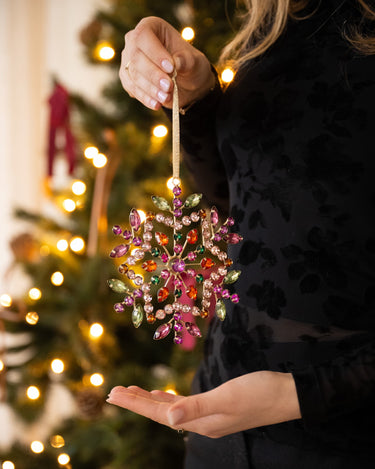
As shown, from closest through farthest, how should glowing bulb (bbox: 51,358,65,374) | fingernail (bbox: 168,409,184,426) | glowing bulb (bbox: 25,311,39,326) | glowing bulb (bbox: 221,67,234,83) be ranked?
fingernail (bbox: 168,409,184,426) → glowing bulb (bbox: 221,67,234,83) → glowing bulb (bbox: 25,311,39,326) → glowing bulb (bbox: 51,358,65,374)

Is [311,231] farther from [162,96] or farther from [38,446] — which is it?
[38,446]

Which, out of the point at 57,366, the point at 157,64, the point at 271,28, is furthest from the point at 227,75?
the point at 57,366

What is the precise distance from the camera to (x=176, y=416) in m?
0.36

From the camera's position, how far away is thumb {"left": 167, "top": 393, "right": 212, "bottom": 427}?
365mm

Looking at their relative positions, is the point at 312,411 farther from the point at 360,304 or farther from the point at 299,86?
the point at 299,86

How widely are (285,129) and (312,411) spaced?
11.8 inches

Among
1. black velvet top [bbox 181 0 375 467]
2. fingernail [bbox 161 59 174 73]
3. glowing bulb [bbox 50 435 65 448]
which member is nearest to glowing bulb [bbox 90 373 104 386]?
glowing bulb [bbox 50 435 65 448]

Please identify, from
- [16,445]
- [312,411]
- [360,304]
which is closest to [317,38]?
[360,304]

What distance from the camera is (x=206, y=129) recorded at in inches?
24.8

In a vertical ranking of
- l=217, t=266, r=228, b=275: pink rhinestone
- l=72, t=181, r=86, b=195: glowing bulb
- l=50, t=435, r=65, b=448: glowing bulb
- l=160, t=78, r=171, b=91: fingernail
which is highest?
l=72, t=181, r=86, b=195: glowing bulb

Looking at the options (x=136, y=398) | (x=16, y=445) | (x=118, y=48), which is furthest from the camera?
(x=16, y=445)

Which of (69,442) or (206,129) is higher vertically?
(206,129)

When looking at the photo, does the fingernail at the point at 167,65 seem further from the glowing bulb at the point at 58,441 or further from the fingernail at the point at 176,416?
the glowing bulb at the point at 58,441

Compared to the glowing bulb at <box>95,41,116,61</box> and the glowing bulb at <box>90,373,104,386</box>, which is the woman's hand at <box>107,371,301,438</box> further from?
the glowing bulb at <box>95,41,116,61</box>
